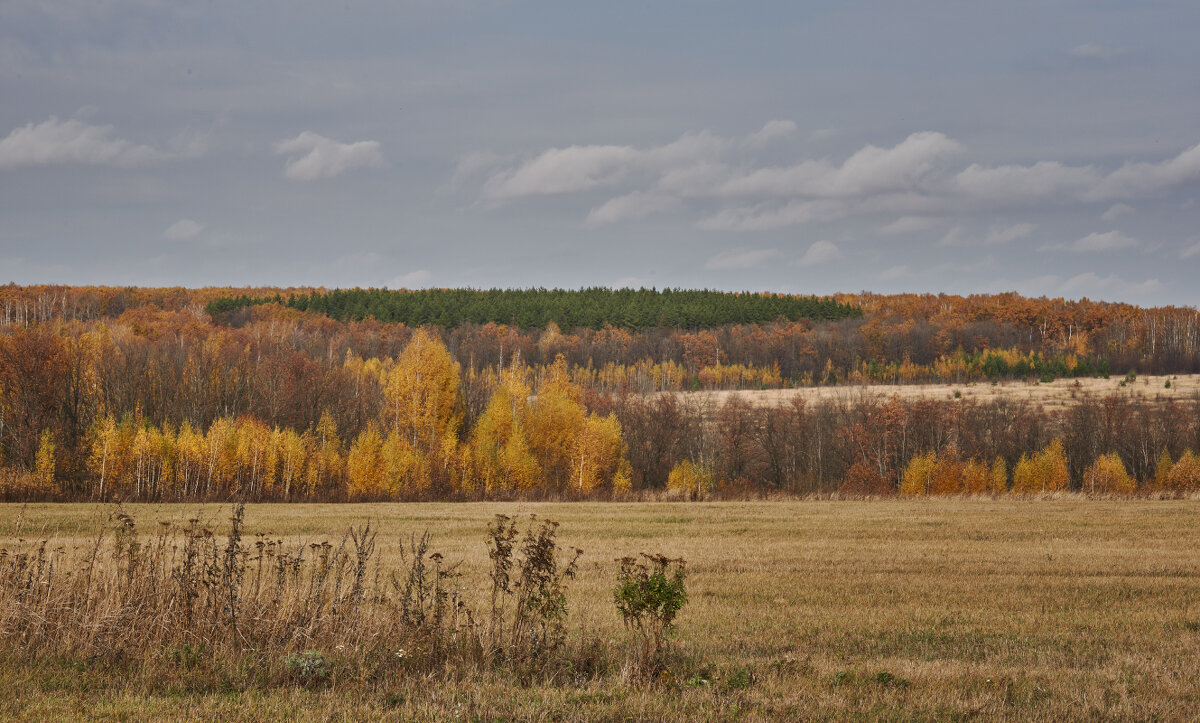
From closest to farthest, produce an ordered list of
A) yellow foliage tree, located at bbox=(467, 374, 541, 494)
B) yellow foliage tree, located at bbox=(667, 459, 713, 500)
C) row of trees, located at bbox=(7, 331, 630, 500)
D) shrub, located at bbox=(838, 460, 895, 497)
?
1. shrub, located at bbox=(838, 460, 895, 497)
2. row of trees, located at bbox=(7, 331, 630, 500)
3. yellow foliage tree, located at bbox=(667, 459, 713, 500)
4. yellow foliage tree, located at bbox=(467, 374, 541, 494)

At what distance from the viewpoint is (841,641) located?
44.5 feet

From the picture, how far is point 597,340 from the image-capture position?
166 metres

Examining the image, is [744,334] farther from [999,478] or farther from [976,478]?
[999,478]

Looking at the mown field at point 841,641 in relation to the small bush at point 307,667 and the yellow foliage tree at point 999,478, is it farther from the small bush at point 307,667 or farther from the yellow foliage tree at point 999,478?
the yellow foliage tree at point 999,478

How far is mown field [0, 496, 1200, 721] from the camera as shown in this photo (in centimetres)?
894

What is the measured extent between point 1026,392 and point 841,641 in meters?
133

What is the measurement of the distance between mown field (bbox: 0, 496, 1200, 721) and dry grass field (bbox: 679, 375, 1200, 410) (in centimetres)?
7948

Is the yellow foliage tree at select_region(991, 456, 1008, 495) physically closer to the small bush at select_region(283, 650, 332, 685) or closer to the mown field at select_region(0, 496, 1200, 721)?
the mown field at select_region(0, 496, 1200, 721)

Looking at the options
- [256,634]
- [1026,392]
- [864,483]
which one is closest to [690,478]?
[864,483]

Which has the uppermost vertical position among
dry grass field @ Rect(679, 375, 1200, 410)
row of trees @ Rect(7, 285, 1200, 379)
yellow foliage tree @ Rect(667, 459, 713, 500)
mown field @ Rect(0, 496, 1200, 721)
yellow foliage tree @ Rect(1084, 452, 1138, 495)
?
row of trees @ Rect(7, 285, 1200, 379)

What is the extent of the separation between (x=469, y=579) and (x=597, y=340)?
5734 inches

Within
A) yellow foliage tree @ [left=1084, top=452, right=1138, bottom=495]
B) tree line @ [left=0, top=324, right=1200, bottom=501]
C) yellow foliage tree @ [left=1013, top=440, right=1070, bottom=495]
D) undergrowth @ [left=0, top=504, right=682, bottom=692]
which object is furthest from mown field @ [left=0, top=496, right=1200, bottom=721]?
yellow foliage tree @ [left=1013, top=440, right=1070, bottom=495]

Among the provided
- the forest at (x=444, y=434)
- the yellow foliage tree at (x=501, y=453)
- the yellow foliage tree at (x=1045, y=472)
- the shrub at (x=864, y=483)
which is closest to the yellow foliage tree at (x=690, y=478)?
the forest at (x=444, y=434)

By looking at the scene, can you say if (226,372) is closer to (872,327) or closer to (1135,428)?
(1135,428)
